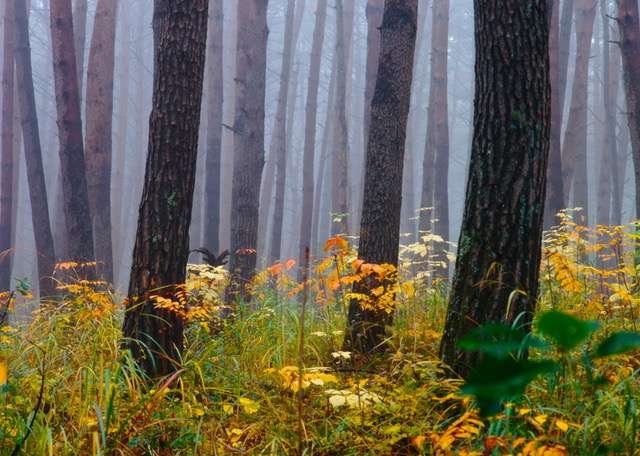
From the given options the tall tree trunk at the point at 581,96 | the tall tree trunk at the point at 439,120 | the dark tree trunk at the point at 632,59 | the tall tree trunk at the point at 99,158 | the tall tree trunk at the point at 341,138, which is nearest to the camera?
the dark tree trunk at the point at 632,59

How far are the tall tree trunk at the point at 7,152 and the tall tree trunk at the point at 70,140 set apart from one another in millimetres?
4914

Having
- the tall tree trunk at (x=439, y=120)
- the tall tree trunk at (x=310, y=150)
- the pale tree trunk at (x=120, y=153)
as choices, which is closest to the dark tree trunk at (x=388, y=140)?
the tall tree trunk at (x=439, y=120)

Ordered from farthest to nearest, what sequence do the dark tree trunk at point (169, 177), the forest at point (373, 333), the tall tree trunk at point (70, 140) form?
the tall tree trunk at point (70, 140) → the dark tree trunk at point (169, 177) → the forest at point (373, 333)

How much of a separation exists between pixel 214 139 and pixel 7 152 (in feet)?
16.0

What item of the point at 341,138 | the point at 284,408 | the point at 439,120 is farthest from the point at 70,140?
the point at 439,120

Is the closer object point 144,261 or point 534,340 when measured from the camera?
point 534,340

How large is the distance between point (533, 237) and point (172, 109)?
289 centimetres

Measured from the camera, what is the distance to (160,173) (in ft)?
15.1

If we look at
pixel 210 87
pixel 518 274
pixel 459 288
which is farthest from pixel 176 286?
pixel 210 87

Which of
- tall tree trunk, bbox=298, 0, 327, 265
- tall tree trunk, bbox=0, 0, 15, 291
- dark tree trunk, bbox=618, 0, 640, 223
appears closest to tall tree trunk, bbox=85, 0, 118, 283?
tall tree trunk, bbox=0, 0, 15, 291

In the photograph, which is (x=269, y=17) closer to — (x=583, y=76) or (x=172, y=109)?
(x=583, y=76)

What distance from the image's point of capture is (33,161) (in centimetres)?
1165

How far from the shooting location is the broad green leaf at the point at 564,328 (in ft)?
2.15

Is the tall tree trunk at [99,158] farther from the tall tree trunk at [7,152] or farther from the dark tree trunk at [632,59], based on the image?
the dark tree trunk at [632,59]
